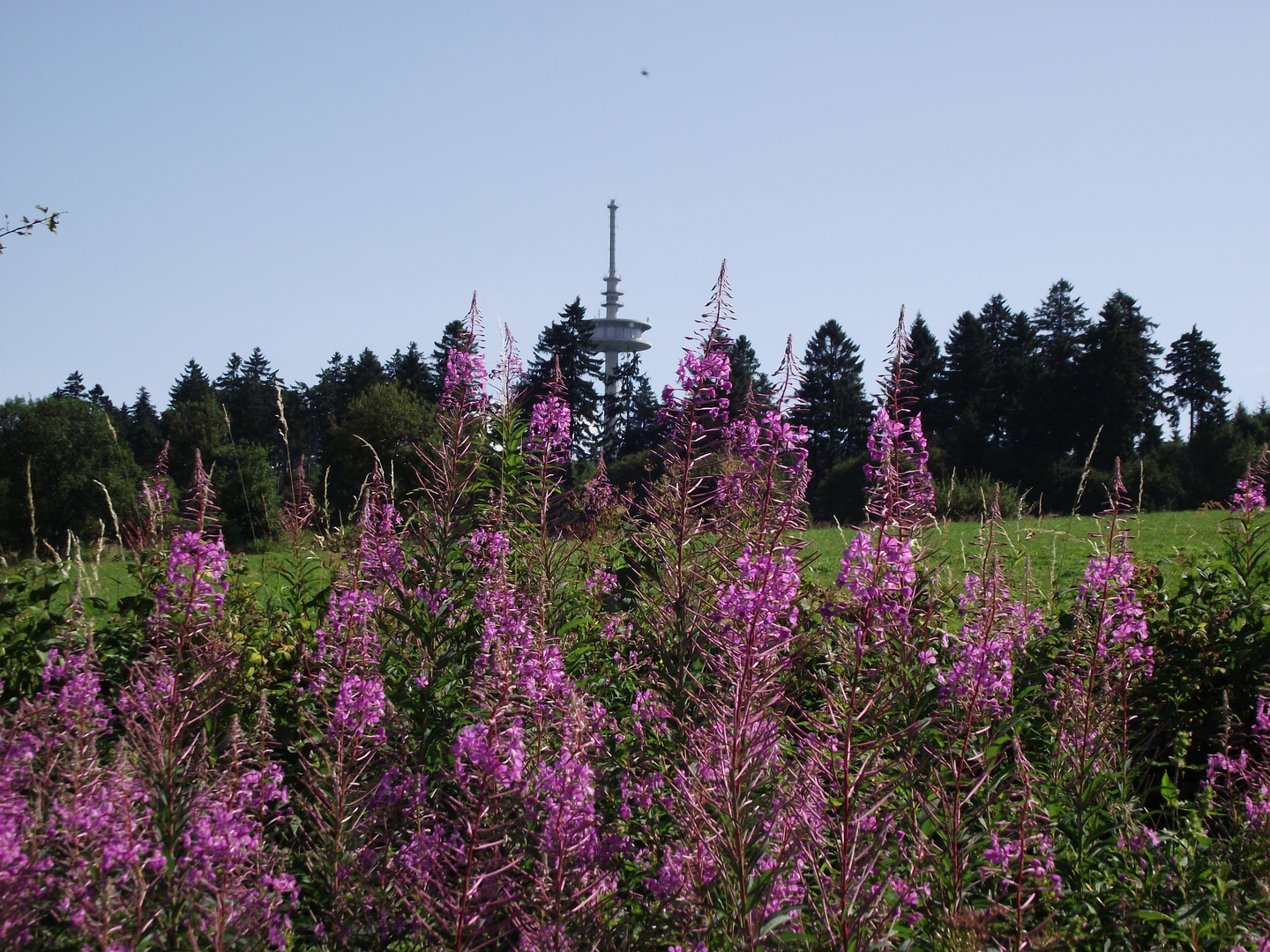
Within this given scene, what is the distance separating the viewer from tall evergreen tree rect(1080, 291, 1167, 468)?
48.3 metres

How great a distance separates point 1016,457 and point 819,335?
1841 cm

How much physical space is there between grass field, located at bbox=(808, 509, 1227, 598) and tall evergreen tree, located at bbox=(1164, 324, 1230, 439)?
1615 inches

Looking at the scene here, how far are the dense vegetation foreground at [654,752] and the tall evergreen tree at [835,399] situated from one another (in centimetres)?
4632

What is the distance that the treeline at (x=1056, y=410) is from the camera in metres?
42.3

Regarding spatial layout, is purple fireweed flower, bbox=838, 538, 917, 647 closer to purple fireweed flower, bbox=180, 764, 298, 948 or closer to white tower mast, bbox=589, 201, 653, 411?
purple fireweed flower, bbox=180, 764, 298, 948

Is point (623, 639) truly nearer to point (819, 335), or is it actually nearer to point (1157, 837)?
point (1157, 837)

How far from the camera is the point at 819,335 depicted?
63.0 meters

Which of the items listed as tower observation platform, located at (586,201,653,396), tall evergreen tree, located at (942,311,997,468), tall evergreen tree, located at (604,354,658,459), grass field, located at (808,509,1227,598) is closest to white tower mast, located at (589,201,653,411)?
tower observation platform, located at (586,201,653,396)

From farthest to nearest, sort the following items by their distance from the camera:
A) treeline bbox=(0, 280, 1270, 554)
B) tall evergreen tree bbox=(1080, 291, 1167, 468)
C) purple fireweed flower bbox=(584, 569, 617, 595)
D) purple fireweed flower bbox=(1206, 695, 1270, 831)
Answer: tall evergreen tree bbox=(1080, 291, 1167, 468) → treeline bbox=(0, 280, 1270, 554) → purple fireweed flower bbox=(584, 569, 617, 595) → purple fireweed flower bbox=(1206, 695, 1270, 831)

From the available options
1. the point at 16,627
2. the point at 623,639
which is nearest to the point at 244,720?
the point at 16,627

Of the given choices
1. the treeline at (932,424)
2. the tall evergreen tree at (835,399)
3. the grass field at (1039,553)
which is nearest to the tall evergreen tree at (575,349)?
the treeline at (932,424)

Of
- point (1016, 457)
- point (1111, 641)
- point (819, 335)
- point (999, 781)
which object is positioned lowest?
point (999, 781)

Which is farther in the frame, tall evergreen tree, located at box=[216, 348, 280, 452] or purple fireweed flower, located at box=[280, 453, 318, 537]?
tall evergreen tree, located at box=[216, 348, 280, 452]

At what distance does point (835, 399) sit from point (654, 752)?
188ft
